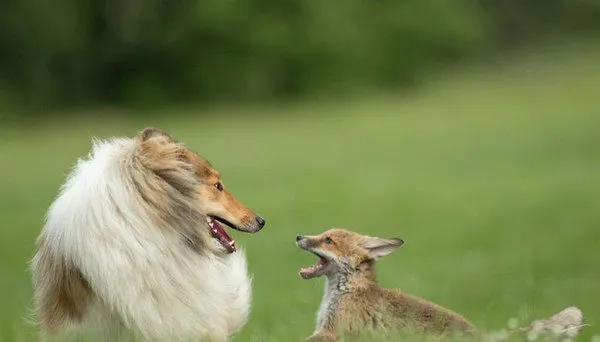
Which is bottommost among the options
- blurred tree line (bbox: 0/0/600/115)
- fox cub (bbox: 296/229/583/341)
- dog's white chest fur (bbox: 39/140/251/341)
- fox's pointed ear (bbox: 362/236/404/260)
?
dog's white chest fur (bbox: 39/140/251/341)

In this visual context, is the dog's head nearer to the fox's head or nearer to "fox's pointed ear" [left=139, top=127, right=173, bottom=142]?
"fox's pointed ear" [left=139, top=127, right=173, bottom=142]

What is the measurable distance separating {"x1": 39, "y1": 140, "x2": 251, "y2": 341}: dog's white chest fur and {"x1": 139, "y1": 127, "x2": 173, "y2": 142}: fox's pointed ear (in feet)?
0.35

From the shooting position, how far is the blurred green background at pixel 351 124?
53.3ft

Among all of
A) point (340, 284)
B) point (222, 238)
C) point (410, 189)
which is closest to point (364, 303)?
point (340, 284)

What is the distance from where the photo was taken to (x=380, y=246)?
9023 millimetres

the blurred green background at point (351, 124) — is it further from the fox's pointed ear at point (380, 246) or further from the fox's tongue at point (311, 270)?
the fox's pointed ear at point (380, 246)

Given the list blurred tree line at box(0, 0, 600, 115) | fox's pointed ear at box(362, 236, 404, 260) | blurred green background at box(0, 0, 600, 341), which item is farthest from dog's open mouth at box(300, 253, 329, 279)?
blurred tree line at box(0, 0, 600, 115)

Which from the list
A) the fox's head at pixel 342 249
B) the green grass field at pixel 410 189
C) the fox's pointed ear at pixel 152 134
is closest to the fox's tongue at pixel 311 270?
the fox's head at pixel 342 249

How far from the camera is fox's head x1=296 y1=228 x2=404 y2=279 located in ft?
29.6

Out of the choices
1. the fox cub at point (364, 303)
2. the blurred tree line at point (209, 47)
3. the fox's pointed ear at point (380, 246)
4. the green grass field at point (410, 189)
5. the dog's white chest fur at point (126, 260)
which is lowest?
the dog's white chest fur at point (126, 260)

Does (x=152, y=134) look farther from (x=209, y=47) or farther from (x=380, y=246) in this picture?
(x=209, y=47)

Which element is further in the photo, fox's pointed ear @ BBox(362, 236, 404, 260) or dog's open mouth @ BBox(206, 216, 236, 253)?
fox's pointed ear @ BBox(362, 236, 404, 260)

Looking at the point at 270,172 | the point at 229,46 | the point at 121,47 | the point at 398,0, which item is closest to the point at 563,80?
the point at 398,0

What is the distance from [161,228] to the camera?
779 cm
